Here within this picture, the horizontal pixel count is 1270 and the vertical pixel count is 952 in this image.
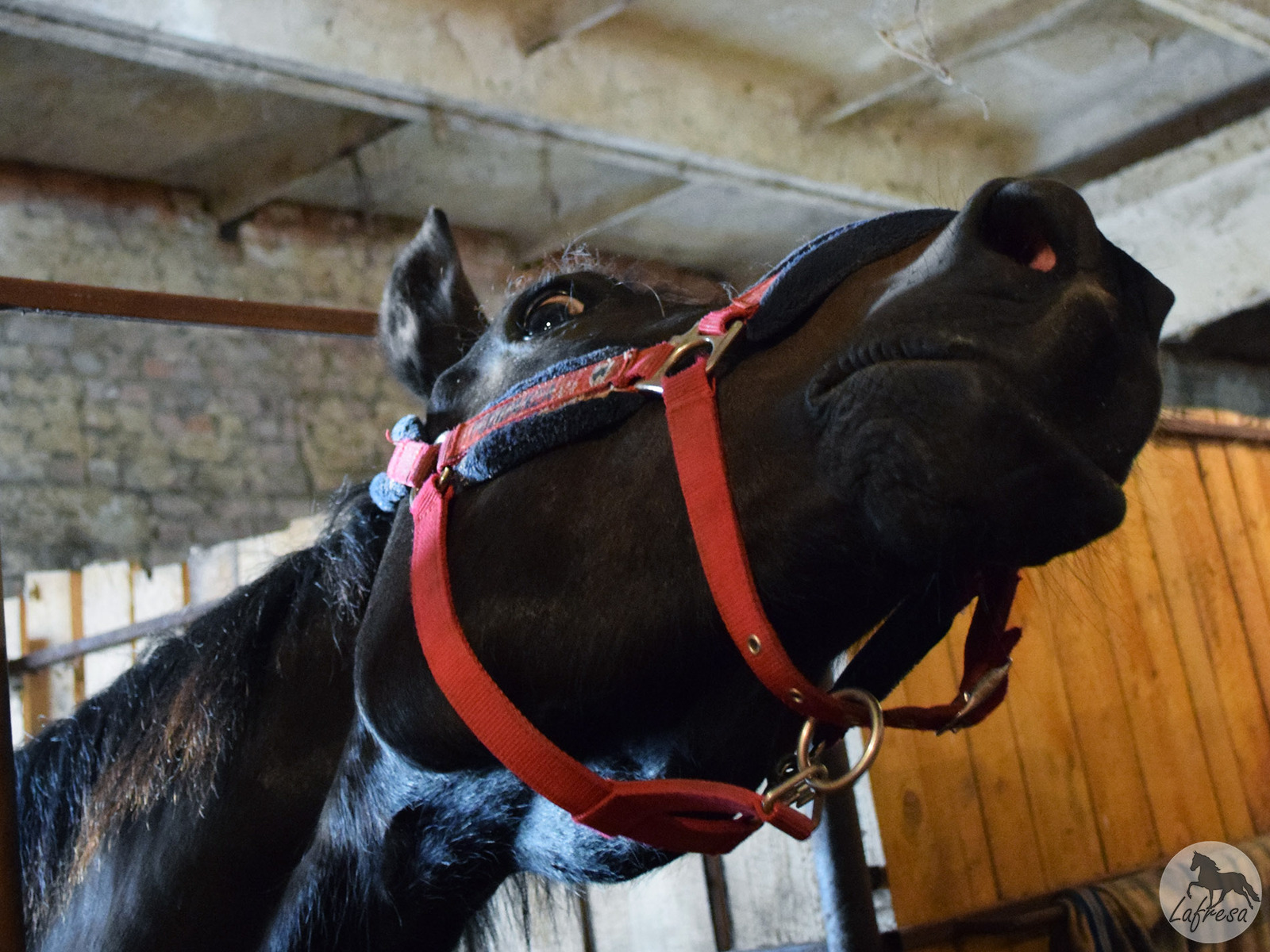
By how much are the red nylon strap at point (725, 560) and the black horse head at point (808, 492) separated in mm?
15

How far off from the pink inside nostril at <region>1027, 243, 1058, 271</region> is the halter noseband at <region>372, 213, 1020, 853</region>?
0.11 metres

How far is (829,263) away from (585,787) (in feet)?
1.64

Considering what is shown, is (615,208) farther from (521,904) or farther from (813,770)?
(813,770)

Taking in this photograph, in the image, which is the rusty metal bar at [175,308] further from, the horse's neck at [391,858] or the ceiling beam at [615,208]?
the ceiling beam at [615,208]

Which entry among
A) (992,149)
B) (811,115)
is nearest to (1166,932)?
(811,115)

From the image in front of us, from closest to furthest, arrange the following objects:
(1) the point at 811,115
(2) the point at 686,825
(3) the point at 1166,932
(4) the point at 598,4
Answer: (2) the point at 686,825
(3) the point at 1166,932
(4) the point at 598,4
(1) the point at 811,115

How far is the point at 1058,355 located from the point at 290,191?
5.58m

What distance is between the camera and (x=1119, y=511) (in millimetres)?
783

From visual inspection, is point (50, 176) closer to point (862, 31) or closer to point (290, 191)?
point (290, 191)

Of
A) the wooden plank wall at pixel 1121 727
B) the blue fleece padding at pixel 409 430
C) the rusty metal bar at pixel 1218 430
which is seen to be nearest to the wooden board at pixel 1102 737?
the wooden plank wall at pixel 1121 727

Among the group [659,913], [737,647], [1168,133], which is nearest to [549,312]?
[737,647]

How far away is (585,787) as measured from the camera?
949 millimetres

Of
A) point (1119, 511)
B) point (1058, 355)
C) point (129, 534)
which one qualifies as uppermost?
point (129, 534)

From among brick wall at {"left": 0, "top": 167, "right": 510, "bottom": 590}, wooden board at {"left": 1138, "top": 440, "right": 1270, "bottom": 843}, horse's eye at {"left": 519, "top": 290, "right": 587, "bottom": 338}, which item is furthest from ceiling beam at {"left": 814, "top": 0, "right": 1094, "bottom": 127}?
horse's eye at {"left": 519, "top": 290, "right": 587, "bottom": 338}
